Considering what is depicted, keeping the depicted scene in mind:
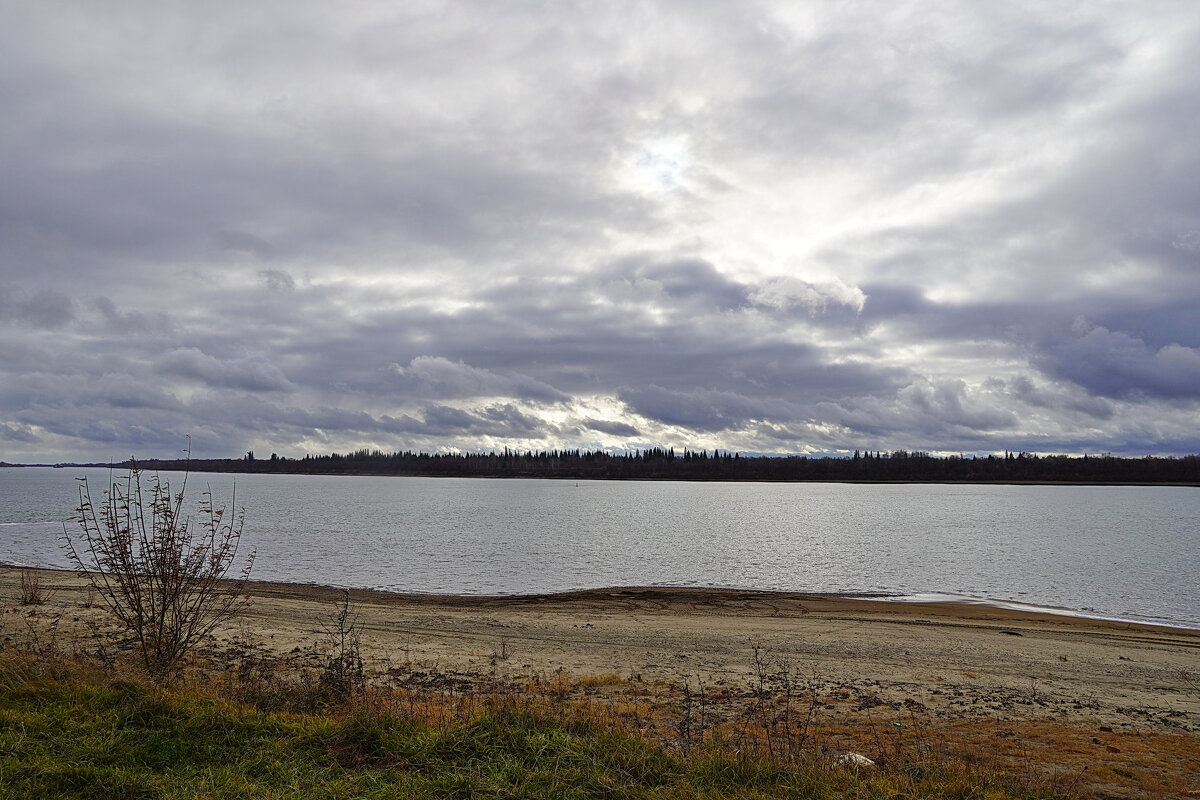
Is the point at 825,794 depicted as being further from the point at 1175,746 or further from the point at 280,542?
the point at 280,542

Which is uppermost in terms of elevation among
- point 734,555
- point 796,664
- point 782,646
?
point 796,664

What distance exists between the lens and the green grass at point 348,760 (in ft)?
20.4

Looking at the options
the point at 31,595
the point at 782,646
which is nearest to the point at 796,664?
the point at 782,646

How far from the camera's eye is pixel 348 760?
22.9 feet

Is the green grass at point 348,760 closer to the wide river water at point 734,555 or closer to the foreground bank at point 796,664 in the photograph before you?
the foreground bank at point 796,664

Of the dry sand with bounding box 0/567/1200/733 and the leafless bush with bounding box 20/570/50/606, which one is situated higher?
the leafless bush with bounding box 20/570/50/606

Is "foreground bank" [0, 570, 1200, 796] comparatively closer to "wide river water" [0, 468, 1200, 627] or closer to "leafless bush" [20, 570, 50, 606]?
"leafless bush" [20, 570, 50, 606]

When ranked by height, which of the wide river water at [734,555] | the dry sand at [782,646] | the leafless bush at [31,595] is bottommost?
the wide river water at [734,555]

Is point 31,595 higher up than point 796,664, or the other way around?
A: point 31,595

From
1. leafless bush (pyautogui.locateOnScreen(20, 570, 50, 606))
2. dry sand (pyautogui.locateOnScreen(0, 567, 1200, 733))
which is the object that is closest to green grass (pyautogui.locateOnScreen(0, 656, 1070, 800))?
dry sand (pyautogui.locateOnScreen(0, 567, 1200, 733))

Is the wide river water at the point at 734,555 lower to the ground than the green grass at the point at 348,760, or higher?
lower

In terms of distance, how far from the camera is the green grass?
622cm

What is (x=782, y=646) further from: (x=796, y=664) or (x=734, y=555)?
(x=734, y=555)

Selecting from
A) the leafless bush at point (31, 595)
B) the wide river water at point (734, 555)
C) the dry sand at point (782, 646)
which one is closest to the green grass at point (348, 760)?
the dry sand at point (782, 646)
